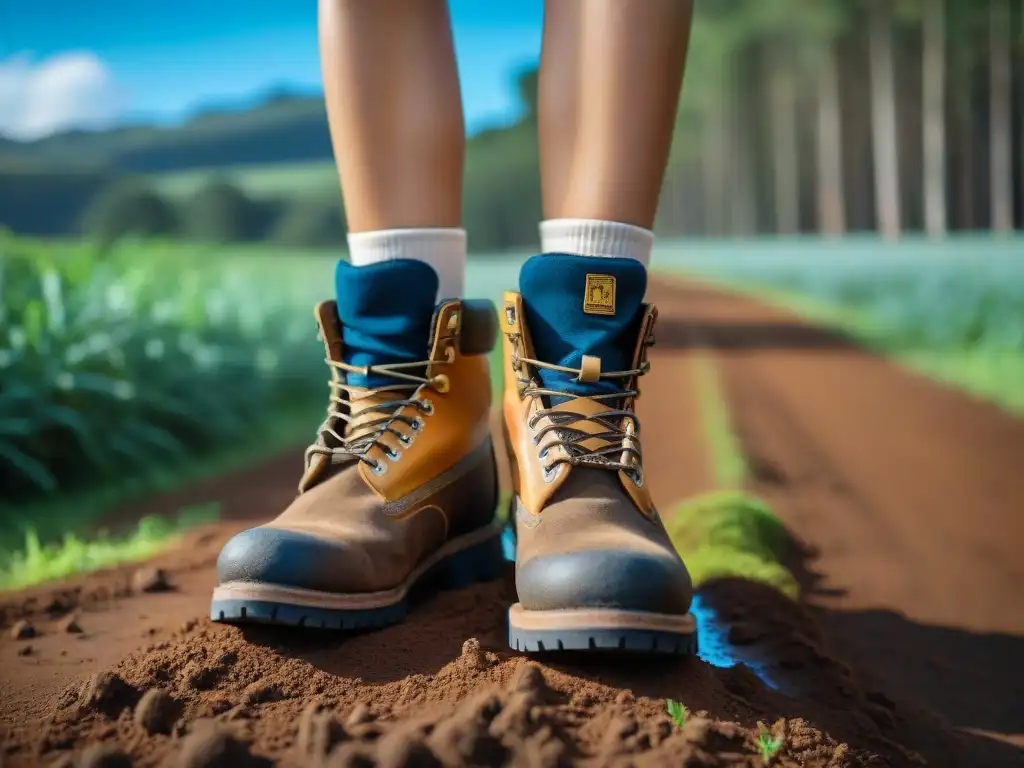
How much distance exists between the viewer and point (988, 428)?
110 inches

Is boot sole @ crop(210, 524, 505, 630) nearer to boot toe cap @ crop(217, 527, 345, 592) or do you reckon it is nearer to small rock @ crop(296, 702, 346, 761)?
boot toe cap @ crop(217, 527, 345, 592)

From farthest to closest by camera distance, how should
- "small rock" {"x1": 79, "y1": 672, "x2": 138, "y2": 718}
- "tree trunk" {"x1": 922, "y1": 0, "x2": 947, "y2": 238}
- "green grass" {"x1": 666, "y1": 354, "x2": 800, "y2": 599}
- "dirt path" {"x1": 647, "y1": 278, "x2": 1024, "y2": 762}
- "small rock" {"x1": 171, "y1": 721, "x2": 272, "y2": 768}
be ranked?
"tree trunk" {"x1": 922, "y1": 0, "x2": 947, "y2": 238}, "green grass" {"x1": 666, "y1": 354, "x2": 800, "y2": 599}, "dirt path" {"x1": 647, "y1": 278, "x2": 1024, "y2": 762}, "small rock" {"x1": 79, "y1": 672, "x2": 138, "y2": 718}, "small rock" {"x1": 171, "y1": 721, "x2": 272, "y2": 768}

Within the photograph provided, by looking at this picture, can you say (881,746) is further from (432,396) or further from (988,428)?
(988,428)

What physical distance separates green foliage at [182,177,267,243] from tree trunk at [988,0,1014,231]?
5489 millimetres

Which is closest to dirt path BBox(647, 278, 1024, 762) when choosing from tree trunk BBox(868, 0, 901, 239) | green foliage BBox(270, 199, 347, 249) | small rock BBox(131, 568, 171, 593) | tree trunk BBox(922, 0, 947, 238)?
small rock BBox(131, 568, 171, 593)

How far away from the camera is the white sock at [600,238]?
1023 millimetres

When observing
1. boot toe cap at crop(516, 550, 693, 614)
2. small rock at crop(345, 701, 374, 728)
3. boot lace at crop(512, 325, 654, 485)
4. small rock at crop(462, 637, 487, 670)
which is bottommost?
small rock at crop(462, 637, 487, 670)

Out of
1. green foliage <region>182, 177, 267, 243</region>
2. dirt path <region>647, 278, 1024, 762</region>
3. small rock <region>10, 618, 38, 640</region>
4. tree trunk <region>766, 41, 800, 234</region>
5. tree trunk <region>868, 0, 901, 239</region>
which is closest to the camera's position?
small rock <region>10, 618, 38, 640</region>

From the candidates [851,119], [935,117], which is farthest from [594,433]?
[851,119]

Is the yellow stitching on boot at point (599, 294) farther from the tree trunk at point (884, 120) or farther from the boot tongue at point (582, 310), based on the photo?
the tree trunk at point (884, 120)

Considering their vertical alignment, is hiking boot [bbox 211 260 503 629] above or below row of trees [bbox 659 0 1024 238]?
below

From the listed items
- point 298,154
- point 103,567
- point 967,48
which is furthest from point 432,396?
point 967,48

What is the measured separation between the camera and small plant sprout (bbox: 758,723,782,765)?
0.73m

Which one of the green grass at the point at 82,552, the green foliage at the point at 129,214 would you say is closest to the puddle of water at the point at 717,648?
the green grass at the point at 82,552
